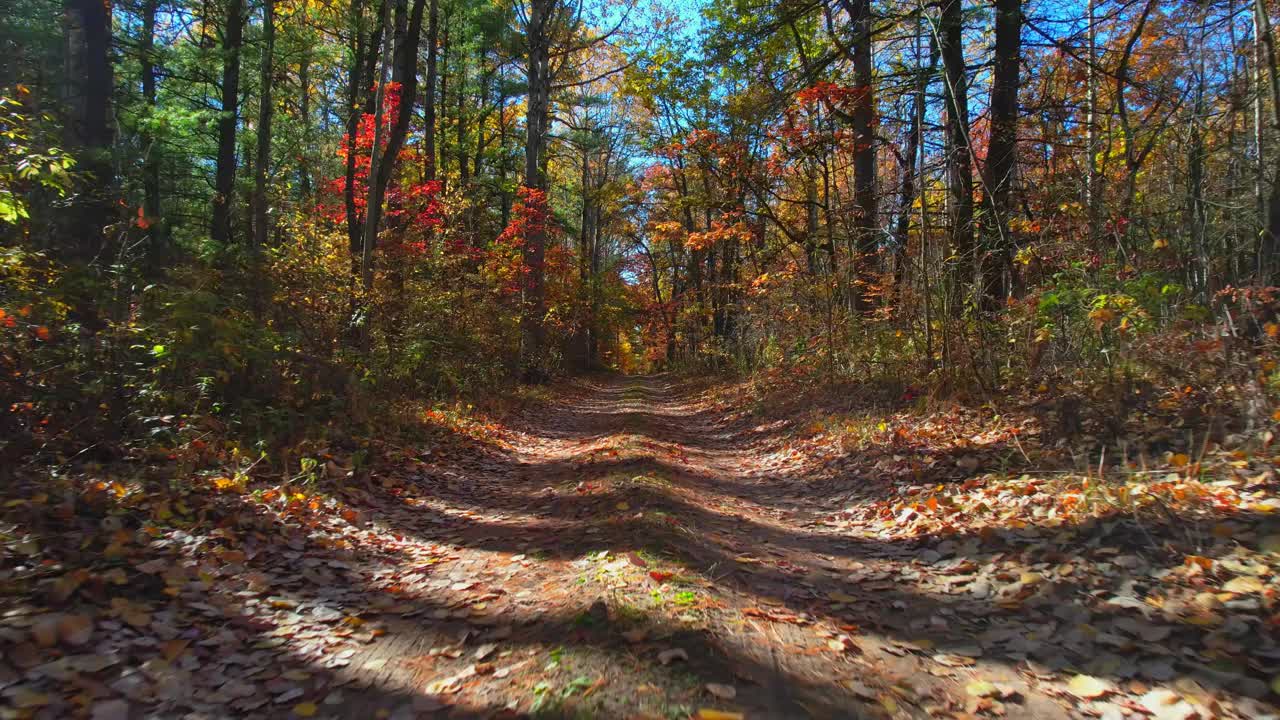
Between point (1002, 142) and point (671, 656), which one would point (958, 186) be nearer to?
point (1002, 142)

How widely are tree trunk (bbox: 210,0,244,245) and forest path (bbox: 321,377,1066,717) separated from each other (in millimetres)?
13324

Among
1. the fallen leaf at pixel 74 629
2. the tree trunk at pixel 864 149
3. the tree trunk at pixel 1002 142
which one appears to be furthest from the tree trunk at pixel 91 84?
the tree trunk at pixel 864 149

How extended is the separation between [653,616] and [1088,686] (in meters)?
1.99

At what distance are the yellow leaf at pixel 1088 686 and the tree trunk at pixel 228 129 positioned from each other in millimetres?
17636

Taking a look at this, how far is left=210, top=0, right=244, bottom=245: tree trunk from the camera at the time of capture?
1501 centimetres

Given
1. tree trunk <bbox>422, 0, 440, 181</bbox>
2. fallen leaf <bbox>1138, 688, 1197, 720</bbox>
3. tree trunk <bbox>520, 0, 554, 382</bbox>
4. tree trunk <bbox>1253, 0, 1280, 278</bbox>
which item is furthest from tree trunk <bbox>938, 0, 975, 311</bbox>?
tree trunk <bbox>422, 0, 440, 181</bbox>

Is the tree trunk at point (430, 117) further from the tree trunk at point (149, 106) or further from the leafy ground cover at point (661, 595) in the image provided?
the leafy ground cover at point (661, 595)

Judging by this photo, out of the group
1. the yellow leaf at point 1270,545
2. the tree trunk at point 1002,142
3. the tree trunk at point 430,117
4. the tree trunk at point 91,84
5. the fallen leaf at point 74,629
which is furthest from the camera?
the tree trunk at point 430,117

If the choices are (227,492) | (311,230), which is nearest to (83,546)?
(227,492)

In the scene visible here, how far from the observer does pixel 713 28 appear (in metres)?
13.8

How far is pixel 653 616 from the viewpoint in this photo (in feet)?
10.6

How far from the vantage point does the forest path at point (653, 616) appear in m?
2.72

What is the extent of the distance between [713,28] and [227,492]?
521 inches

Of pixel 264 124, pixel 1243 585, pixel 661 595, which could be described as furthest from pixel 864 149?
pixel 264 124
